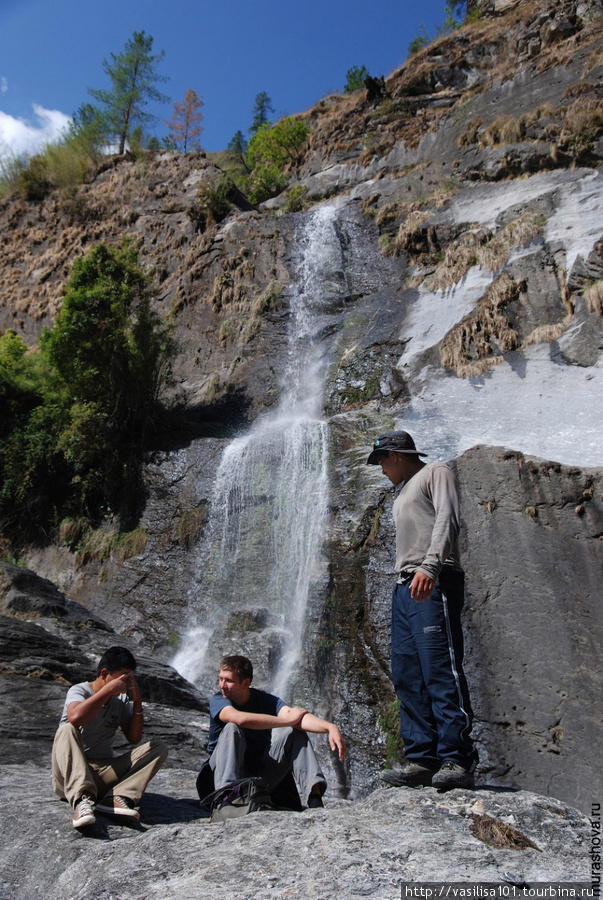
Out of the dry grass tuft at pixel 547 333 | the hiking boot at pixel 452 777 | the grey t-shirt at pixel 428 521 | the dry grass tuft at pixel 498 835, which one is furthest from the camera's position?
the dry grass tuft at pixel 547 333

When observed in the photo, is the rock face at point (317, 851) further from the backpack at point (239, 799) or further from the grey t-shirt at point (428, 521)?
the grey t-shirt at point (428, 521)

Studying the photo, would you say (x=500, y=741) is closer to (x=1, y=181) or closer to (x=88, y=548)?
(x=88, y=548)

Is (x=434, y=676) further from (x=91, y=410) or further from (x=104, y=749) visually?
(x=91, y=410)

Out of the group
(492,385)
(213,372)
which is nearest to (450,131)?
(213,372)

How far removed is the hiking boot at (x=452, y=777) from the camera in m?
3.12

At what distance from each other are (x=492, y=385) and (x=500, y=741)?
529 centimetres

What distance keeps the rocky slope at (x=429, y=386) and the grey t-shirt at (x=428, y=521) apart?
1207mm

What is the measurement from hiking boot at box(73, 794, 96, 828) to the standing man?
149cm

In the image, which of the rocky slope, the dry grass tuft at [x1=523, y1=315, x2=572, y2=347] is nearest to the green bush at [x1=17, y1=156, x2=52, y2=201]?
the rocky slope

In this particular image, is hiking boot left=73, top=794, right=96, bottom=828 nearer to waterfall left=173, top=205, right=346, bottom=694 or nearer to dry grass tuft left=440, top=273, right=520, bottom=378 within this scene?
waterfall left=173, top=205, right=346, bottom=694

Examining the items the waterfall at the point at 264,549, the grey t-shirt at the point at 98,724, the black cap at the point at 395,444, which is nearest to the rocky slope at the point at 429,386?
the waterfall at the point at 264,549

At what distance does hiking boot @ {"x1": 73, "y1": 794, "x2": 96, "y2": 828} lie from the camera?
3258mm

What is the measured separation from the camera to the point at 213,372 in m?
14.9

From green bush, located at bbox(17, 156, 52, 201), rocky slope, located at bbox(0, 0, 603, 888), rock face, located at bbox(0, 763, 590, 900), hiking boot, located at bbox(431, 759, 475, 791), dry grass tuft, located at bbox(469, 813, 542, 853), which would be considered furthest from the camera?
green bush, located at bbox(17, 156, 52, 201)
